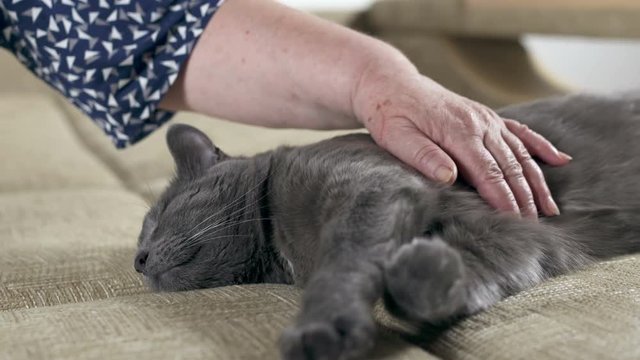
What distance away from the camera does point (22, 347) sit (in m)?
0.99

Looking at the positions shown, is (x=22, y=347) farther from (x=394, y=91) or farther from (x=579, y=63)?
(x=579, y=63)

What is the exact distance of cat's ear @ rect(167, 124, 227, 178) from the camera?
1442 millimetres

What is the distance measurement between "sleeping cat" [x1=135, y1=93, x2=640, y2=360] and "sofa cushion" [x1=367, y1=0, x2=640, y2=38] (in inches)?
32.8

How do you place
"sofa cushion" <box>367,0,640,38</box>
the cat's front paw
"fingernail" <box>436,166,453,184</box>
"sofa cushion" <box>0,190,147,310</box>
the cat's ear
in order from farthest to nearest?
"sofa cushion" <box>367,0,640,38</box> → the cat's ear → "sofa cushion" <box>0,190,147,310</box> → "fingernail" <box>436,166,453,184</box> → the cat's front paw

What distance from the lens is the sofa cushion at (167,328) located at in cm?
96

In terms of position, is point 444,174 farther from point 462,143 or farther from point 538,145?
point 538,145

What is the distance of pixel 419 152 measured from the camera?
124 cm

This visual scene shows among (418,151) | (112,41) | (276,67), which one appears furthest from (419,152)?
(112,41)

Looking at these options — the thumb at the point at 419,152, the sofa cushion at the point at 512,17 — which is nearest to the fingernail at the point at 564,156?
the thumb at the point at 419,152

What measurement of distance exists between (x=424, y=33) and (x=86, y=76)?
175 centimetres

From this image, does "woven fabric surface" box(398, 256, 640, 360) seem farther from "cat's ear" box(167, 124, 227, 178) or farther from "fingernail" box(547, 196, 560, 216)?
"cat's ear" box(167, 124, 227, 178)

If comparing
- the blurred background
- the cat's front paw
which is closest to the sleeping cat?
the cat's front paw

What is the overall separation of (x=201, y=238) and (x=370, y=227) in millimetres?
328

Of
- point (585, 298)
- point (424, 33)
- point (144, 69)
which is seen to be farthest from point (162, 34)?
point (424, 33)
